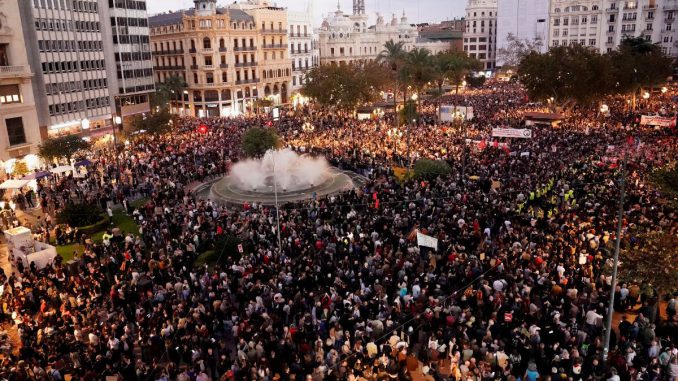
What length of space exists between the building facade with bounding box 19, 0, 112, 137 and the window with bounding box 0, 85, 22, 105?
5.11 metres

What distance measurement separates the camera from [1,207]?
28.4m

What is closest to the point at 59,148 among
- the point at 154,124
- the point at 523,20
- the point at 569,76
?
the point at 154,124

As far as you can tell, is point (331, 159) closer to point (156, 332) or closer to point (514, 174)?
point (514, 174)

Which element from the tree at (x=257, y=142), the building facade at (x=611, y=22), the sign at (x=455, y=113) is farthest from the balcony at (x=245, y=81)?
the building facade at (x=611, y=22)

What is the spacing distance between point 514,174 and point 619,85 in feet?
122

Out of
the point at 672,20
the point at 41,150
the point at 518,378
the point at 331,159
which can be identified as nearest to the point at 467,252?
the point at 518,378

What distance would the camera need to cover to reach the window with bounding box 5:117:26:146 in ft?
137

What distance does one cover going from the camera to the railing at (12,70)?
40656mm

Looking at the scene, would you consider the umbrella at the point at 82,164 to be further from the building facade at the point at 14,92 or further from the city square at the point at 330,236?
the building facade at the point at 14,92

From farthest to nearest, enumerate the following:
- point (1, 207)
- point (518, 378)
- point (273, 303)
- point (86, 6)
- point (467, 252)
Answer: point (86, 6), point (1, 207), point (467, 252), point (273, 303), point (518, 378)

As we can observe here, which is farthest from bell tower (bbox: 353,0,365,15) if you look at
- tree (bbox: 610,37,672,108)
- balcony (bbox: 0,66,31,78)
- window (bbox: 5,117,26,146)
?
window (bbox: 5,117,26,146)

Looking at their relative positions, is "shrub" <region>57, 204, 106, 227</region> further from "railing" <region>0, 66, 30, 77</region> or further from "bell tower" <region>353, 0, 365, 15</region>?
"bell tower" <region>353, 0, 365, 15</region>

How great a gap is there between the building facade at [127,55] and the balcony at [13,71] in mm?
14739

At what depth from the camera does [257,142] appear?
3606 cm
